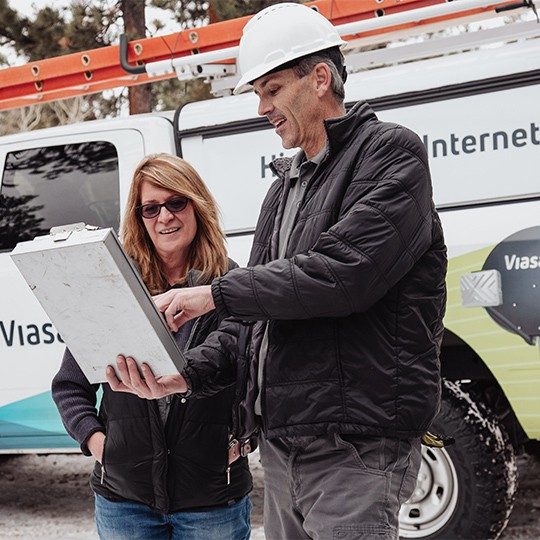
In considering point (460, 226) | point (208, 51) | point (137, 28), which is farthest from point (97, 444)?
point (137, 28)

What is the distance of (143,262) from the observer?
2510mm

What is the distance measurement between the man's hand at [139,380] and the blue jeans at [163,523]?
38 cm

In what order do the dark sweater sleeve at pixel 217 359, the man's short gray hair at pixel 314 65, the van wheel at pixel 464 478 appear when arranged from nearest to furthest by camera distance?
the man's short gray hair at pixel 314 65, the dark sweater sleeve at pixel 217 359, the van wheel at pixel 464 478

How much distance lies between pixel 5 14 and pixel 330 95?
9.22 metres

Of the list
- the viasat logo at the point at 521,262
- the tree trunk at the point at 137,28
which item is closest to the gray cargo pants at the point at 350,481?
the viasat logo at the point at 521,262

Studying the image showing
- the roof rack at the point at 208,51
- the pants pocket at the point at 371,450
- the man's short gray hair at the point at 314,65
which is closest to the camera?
the pants pocket at the point at 371,450

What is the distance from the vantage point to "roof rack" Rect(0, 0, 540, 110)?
458 cm

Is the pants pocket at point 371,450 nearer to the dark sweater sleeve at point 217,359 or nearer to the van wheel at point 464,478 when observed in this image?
the dark sweater sleeve at point 217,359

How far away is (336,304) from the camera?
1940 millimetres

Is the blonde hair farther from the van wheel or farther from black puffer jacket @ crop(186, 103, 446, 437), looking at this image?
the van wheel

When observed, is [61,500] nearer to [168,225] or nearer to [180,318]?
[168,225]

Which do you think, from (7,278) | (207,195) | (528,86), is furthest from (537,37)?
(7,278)

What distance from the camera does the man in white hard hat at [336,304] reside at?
196cm

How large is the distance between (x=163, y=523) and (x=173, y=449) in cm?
19
